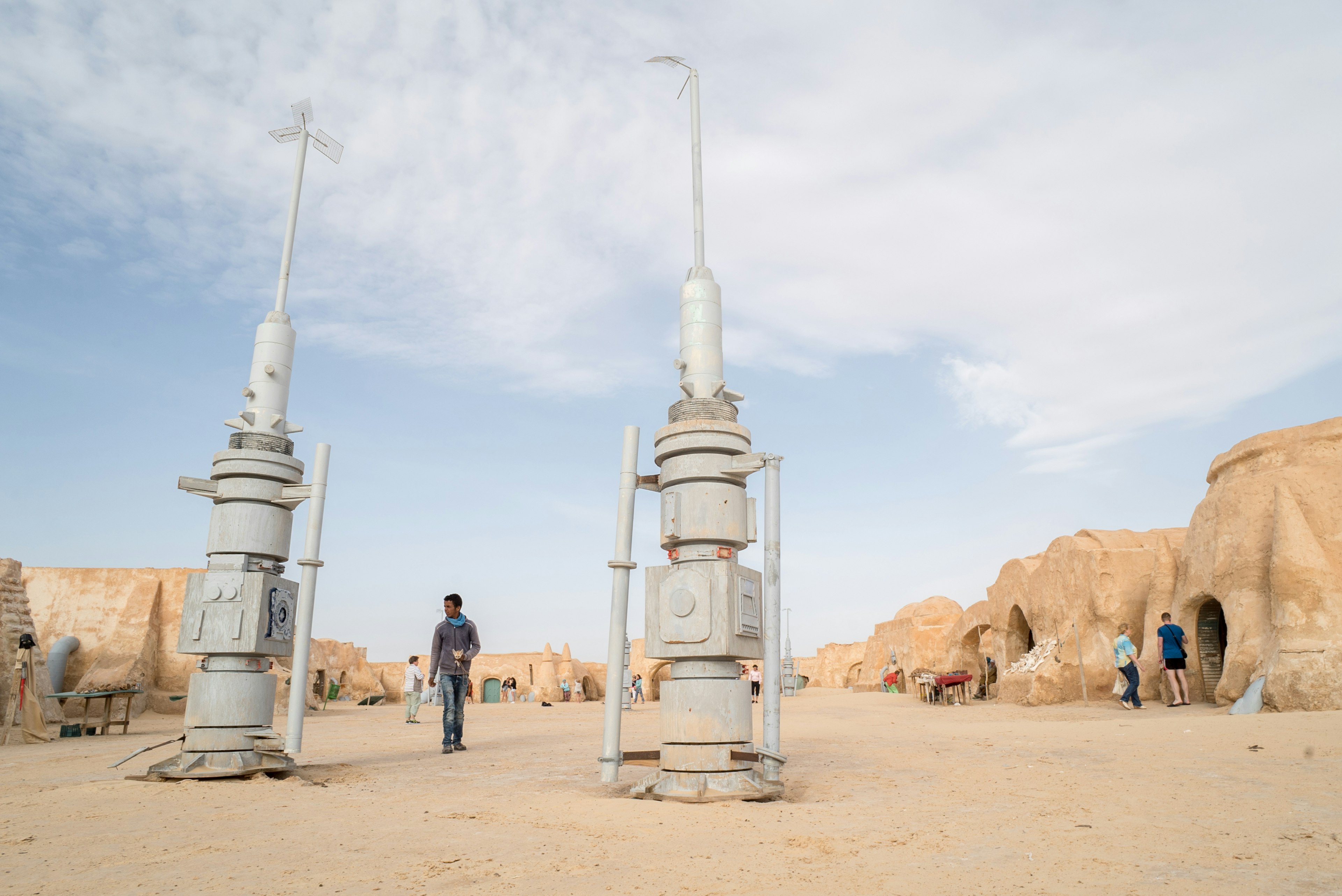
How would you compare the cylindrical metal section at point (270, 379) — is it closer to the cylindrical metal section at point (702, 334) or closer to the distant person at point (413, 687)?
the cylindrical metal section at point (702, 334)

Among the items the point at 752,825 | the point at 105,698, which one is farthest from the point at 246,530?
the point at 105,698

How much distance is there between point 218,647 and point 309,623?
67 centimetres

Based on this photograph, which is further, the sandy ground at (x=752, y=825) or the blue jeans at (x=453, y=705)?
the blue jeans at (x=453, y=705)

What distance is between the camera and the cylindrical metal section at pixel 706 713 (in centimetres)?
510

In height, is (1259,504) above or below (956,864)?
above

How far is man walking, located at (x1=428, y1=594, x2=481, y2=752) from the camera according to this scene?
8.59 meters

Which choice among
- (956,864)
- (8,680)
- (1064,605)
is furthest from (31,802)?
(1064,605)

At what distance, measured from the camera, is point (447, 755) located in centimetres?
823

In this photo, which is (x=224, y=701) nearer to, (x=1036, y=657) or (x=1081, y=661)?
(x=1081, y=661)

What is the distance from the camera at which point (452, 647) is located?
889 centimetres

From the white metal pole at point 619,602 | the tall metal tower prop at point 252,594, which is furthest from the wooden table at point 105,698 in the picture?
the white metal pole at point 619,602

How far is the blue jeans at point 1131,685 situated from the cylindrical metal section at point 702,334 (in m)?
9.42

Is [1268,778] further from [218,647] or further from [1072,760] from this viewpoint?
[218,647]

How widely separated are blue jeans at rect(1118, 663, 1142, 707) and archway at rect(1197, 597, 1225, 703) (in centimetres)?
145
